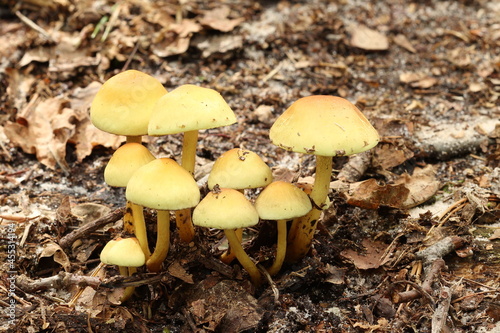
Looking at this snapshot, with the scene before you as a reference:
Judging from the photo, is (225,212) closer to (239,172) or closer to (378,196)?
(239,172)

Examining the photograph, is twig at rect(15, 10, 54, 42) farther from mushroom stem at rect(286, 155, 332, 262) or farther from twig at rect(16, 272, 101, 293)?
mushroom stem at rect(286, 155, 332, 262)

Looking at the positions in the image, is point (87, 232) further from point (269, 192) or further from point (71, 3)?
point (71, 3)

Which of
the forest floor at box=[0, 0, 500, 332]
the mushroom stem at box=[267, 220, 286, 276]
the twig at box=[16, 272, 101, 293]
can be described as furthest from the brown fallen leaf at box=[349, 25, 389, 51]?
the twig at box=[16, 272, 101, 293]

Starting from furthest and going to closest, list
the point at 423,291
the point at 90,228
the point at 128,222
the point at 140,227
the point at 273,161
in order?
the point at 273,161 < the point at 90,228 < the point at 128,222 < the point at 140,227 < the point at 423,291

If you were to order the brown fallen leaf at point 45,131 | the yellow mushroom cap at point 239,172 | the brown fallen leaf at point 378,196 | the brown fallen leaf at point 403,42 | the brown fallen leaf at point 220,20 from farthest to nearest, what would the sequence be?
the brown fallen leaf at point 403,42 < the brown fallen leaf at point 220,20 < the brown fallen leaf at point 45,131 < the brown fallen leaf at point 378,196 < the yellow mushroom cap at point 239,172

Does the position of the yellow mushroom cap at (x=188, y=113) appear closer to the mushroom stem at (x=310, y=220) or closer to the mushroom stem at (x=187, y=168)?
the mushroom stem at (x=187, y=168)

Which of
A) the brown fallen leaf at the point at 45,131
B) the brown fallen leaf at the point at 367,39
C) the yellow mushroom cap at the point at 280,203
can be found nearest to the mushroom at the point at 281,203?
the yellow mushroom cap at the point at 280,203

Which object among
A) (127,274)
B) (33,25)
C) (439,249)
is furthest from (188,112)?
(33,25)
